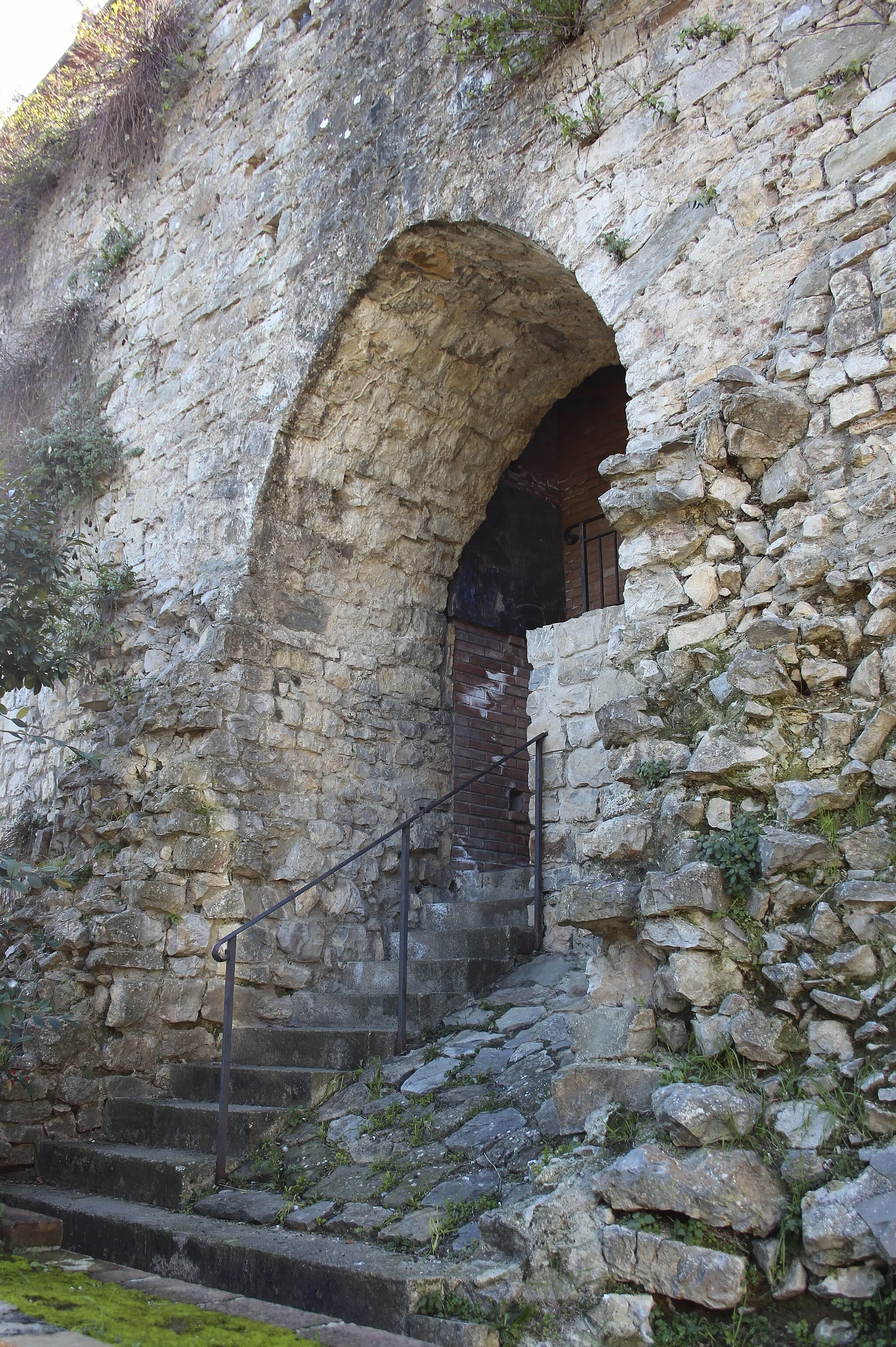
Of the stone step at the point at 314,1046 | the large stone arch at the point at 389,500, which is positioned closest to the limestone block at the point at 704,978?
the stone step at the point at 314,1046

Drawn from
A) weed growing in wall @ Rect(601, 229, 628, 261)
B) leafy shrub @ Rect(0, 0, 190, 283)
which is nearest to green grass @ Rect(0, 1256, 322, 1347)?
weed growing in wall @ Rect(601, 229, 628, 261)

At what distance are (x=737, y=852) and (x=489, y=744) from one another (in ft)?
11.5

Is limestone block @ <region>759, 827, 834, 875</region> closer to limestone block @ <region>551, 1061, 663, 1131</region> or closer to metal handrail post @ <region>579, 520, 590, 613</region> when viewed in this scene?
limestone block @ <region>551, 1061, 663, 1131</region>

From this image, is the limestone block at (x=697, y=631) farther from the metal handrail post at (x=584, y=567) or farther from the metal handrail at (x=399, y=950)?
the metal handrail post at (x=584, y=567)

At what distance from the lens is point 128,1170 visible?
428 cm

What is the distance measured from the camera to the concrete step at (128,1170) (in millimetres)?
3992

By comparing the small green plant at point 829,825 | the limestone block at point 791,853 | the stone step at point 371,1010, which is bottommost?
the stone step at point 371,1010

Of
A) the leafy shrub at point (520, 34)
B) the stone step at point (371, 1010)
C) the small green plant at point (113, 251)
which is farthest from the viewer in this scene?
the small green plant at point (113, 251)

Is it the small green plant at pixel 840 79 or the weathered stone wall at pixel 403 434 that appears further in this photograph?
the small green plant at pixel 840 79

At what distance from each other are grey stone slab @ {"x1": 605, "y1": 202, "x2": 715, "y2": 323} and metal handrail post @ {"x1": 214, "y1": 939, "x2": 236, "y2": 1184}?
9.46ft

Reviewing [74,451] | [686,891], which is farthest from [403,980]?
[74,451]

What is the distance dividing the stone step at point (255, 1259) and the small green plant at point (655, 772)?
1507 millimetres

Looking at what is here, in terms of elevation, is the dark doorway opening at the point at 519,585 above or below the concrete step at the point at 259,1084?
above

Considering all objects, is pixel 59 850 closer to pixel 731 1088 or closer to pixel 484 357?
pixel 484 357
